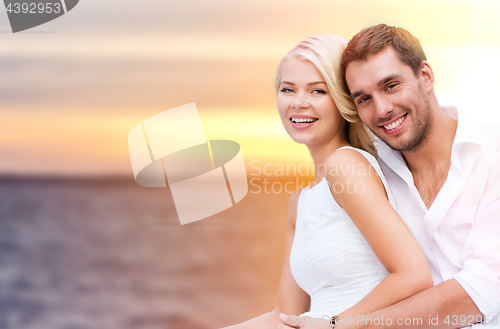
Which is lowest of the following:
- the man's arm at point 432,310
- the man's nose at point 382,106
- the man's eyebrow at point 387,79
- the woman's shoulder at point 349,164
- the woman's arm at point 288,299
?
the woman's arm at point 288,299

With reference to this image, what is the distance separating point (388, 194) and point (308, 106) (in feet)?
0.99

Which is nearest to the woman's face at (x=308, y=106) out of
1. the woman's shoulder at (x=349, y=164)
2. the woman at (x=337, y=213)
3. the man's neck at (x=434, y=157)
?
the woman at (x=337, y=213)

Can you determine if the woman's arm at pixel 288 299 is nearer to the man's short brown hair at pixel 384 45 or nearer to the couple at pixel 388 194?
the couple at pixel 388 194

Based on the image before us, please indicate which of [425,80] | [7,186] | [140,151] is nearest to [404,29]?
[425,80]

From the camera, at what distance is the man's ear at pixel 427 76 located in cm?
104

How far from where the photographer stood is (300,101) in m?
1.07

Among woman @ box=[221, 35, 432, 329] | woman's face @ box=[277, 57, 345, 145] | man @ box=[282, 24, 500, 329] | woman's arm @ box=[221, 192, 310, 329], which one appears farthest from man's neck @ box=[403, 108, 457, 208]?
woman's arm @ box=[221, 192, 310, 329]

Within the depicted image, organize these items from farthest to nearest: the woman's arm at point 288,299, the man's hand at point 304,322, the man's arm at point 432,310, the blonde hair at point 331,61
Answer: the woman's arm at point 288,299 < the blonde hair at point 331,61 < the man's hand at point 304,322 < the man's arm at point 432,310

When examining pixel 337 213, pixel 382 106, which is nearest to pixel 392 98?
pixel 382 106

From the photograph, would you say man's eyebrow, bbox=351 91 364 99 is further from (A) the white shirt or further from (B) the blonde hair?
(A) the white shirt

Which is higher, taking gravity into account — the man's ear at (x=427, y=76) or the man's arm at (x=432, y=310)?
the man's ear at (x=427, y=76)

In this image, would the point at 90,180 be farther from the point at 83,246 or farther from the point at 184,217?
the point at 184,217

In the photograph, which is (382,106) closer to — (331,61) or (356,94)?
(356,94)

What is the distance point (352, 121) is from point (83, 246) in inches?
92.9
